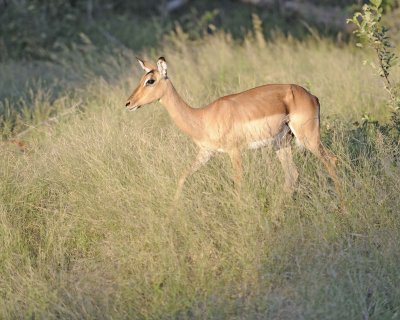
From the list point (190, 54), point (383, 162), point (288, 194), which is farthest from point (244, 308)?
point (190, 54)

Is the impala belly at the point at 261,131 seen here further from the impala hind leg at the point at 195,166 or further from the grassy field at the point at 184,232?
the impala hind leg at the point at 195,166

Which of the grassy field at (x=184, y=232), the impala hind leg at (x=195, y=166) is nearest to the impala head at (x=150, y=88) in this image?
the grassy field at (x=184, y=232)

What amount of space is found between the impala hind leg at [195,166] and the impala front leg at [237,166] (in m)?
0.18

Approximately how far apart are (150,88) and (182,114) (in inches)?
12.1

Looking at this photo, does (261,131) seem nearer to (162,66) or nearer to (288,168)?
(288,168)

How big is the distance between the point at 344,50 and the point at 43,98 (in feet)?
14.0

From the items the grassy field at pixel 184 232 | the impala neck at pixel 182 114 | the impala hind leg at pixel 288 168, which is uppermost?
the impala neck at pixel 182 114

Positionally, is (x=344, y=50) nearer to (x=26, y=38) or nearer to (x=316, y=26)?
(x=316, y=26)

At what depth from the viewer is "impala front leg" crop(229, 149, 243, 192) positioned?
5484mm

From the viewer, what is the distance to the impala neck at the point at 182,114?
6059 millimetres

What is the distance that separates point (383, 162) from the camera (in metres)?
5.55

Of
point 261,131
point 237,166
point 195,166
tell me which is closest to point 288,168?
point 261,131

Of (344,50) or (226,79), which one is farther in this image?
(344,50)

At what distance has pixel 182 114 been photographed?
20.0 ft
